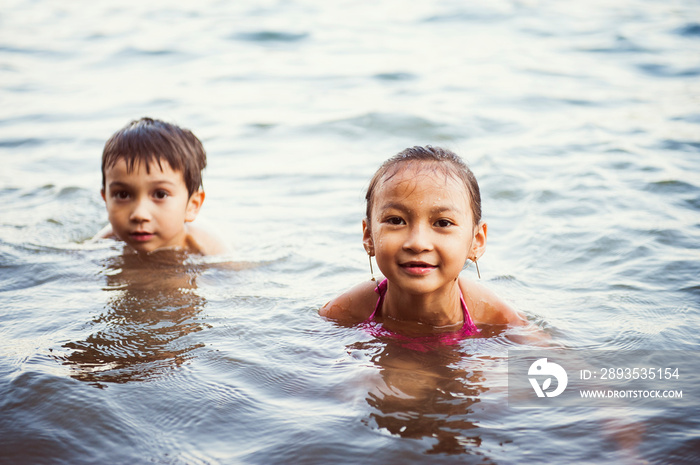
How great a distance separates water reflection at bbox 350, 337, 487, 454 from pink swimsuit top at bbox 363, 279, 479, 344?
0.08 metres

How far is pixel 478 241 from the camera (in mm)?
3688

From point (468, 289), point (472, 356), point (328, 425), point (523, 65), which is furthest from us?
point (523, 65)

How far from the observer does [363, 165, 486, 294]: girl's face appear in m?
3.31

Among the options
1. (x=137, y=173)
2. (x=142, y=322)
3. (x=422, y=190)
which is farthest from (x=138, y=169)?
(x=422, y=190)

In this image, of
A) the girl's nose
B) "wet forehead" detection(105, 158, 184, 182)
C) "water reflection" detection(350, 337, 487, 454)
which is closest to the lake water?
"water reflection" detection(350, 337, 487, 454)

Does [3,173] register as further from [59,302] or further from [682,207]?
[682,207]

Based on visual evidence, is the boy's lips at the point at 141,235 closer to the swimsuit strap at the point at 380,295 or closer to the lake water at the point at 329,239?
the lake water at the point at 329,239

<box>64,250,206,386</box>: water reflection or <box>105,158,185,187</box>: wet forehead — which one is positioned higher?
<box>105,158,185,187</box>: wet forehead

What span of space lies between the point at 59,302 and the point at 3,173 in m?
3.70

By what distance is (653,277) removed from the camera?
4582mm

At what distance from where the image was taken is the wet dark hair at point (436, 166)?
11.3 feet

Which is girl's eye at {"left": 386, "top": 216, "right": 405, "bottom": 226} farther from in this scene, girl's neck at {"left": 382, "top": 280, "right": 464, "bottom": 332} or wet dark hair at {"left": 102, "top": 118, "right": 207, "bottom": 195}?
wet dark hair at {"left": 102, "top": 118, "right": 207, "bottom": 195}

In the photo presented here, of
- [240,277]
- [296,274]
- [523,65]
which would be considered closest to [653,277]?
[296,274]

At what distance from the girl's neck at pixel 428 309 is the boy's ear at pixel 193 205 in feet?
6.26
